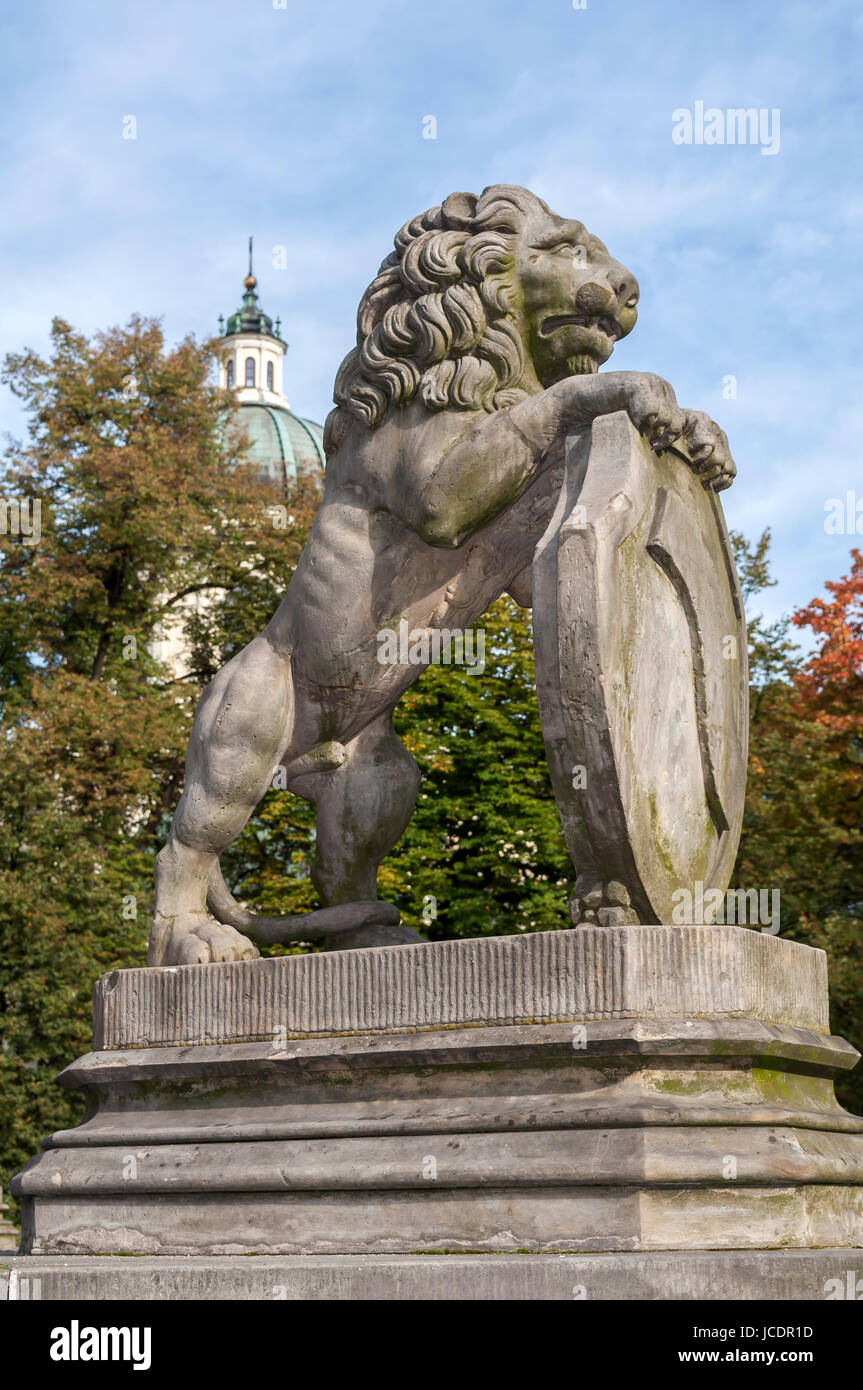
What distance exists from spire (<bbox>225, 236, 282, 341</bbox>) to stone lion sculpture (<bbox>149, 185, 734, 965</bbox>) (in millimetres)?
65778

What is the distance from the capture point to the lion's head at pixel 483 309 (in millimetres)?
6402

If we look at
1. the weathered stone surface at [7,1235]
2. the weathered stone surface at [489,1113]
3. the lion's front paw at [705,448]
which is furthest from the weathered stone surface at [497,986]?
the weathered stone surface at [7,1235]

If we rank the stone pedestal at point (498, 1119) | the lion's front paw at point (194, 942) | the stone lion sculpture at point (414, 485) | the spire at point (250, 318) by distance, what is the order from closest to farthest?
1. the stone pedestal at point (498, 1119)
2. the stone lion sculpture at point (414, 485)
3. the lion's front paw at point (194, 942)
4. the spire at point (250, 318)

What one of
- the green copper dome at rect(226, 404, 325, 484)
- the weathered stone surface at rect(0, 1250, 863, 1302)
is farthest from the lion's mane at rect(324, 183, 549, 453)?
the green copper dome at rect(226, 404, 325, 484)

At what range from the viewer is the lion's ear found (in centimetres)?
658

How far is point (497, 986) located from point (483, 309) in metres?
2.55

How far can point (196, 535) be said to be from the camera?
2617 cm

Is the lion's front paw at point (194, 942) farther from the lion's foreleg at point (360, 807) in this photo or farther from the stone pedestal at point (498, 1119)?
the lion's foreleg at point (360, 807)

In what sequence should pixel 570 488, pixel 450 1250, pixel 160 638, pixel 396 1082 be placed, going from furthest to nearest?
pixel 160 638
pixel 570 488
pixel 396 1082
pixel 450 1250

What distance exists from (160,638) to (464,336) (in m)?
22.1

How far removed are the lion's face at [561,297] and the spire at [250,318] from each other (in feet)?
216
